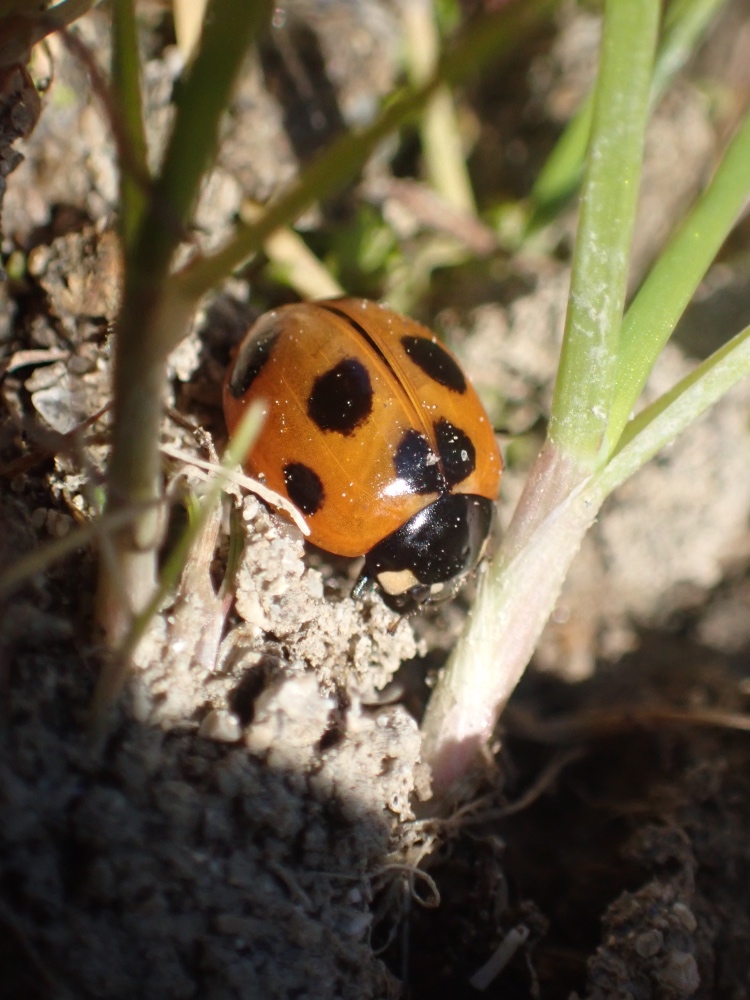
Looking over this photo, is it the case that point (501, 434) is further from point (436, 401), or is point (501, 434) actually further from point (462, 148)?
point (462, 148)

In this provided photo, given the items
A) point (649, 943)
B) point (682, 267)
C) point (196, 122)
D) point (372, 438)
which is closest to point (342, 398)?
point (372, 438)

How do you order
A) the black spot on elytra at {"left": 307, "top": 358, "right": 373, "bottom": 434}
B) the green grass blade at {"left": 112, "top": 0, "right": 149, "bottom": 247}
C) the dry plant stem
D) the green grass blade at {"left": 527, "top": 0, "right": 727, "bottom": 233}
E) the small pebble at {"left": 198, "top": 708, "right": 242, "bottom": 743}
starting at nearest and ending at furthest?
the green grass blade at {"left": 112, "top": 0, "right": 149, "bottom": 247} → the small pebble at {"left": 198, "top": 708, "right": 242, "bottom": 743} → the dry plant stem → the black spot on elytra at {"left": 307, "top": 358, "right": 373, "bottom": 434} → the green grass blade at {"left": 527, "top": 0, "right": 727, "bottom": 233}

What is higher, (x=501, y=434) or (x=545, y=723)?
(x=501, y=434)

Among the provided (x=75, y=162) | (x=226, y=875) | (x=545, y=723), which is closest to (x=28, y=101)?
(x=75, y=162)

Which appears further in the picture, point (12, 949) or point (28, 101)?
point (28, 101)

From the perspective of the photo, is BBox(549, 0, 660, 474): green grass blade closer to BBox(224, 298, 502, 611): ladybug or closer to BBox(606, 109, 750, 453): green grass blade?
BBox(606, 109, 750, 453): green grass blade

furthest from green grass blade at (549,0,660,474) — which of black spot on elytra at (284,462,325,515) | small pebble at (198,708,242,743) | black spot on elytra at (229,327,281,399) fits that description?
small pebble at (198,708,242,743)

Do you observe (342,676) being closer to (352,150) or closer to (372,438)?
(372,438)
